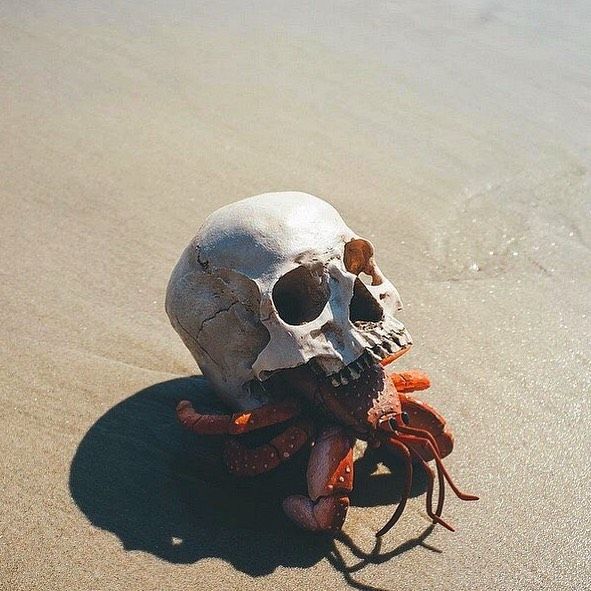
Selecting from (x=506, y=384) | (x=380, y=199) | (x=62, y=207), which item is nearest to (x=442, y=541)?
(x=506, y=384)

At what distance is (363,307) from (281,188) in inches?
83.4

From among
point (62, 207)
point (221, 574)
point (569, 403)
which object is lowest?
point (62, 207)

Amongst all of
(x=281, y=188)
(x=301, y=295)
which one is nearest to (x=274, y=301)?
(x=301, y=295)

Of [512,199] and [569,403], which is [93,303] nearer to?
[569,403]

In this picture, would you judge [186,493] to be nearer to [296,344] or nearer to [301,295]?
[296,344]

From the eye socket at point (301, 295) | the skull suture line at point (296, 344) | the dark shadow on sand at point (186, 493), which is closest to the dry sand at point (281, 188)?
the dark shadow on sand at point (186, 493)

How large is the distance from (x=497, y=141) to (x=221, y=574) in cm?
392

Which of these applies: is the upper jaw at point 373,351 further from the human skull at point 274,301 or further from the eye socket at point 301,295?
the eye socket at point 301,295

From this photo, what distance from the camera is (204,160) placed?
5285mm

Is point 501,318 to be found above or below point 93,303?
above

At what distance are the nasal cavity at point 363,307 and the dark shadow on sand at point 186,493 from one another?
0.56 m

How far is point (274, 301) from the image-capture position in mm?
2959

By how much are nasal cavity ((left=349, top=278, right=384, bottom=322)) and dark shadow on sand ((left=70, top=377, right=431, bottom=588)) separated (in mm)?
561

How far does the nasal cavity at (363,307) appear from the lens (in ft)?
10.0
